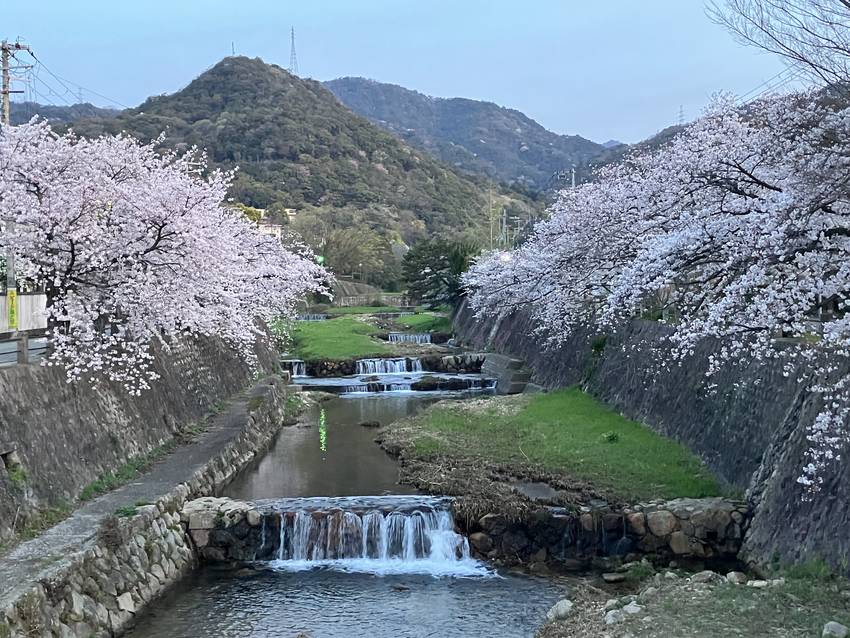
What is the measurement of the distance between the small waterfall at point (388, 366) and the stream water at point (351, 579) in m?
16.3

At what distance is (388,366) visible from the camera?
33688mm

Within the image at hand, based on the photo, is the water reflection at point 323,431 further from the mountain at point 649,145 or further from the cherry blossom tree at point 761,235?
the mountain at point 649,145

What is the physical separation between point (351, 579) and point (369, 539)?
1.05m

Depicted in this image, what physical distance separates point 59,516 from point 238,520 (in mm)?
2817

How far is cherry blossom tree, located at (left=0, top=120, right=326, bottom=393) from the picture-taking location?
42.3 feet

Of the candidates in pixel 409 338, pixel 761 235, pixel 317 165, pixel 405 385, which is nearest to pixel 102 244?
pixel 761 235

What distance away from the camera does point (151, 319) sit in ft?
46.8

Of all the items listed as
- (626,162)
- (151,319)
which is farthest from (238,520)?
(626,162)

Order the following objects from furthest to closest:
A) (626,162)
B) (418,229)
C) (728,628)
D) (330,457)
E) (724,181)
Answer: (418,229)
(626,162)
(330,457)
(724,181)
(728,628)

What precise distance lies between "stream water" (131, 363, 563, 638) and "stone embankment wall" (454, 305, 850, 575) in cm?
338

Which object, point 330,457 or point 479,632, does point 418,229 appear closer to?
point 330,457

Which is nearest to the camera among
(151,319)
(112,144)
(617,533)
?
A: (617,533)

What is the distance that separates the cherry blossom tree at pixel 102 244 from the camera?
42.3ft

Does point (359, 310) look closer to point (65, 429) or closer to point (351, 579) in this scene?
point (65, 429)
